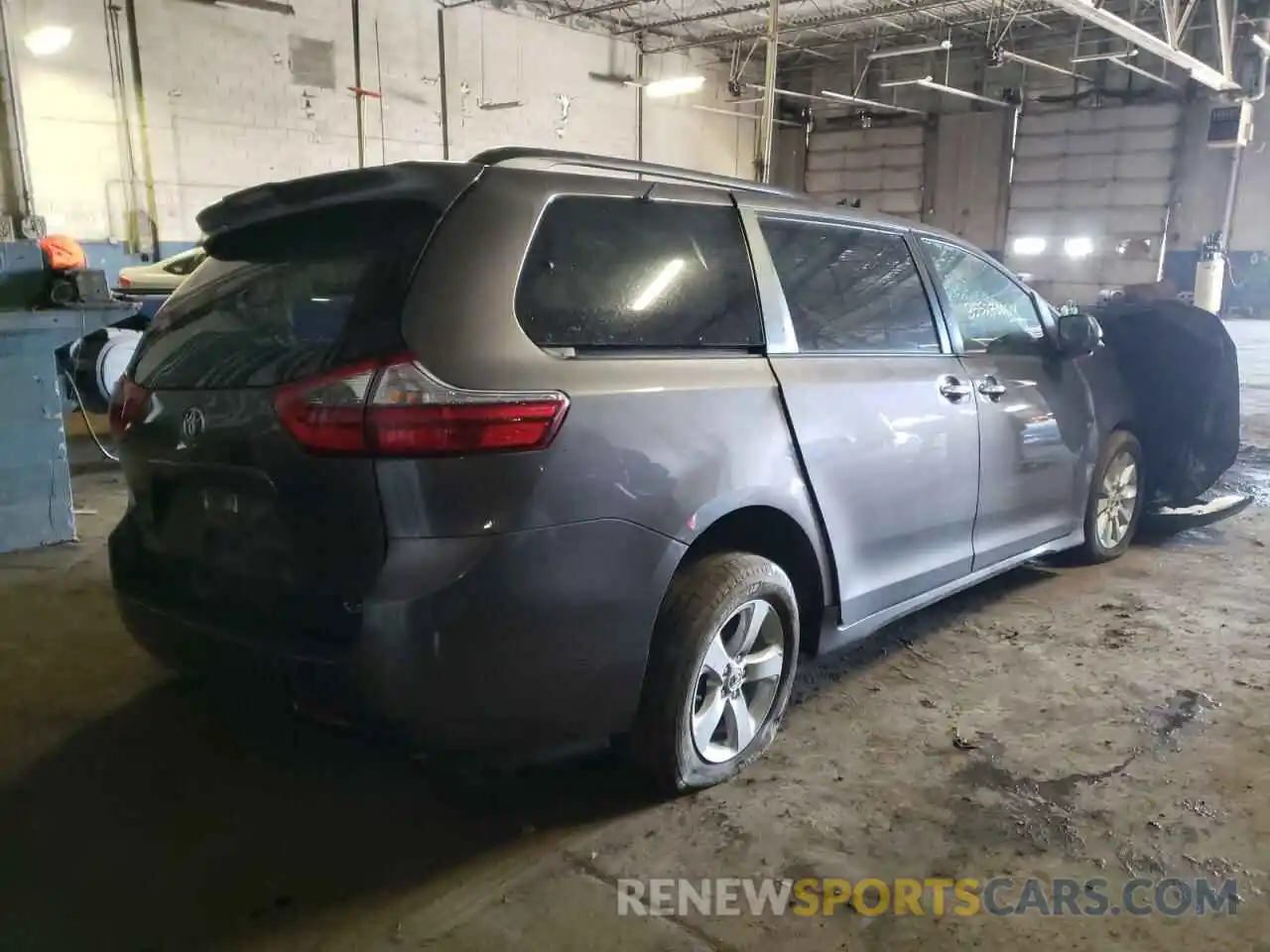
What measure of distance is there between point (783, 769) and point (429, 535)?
4.30 feet

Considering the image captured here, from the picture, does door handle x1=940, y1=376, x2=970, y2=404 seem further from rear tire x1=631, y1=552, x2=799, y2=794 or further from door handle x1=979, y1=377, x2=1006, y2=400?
rear tire x1=631, y1=552, x2=799, y2=794

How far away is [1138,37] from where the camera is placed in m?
11.3

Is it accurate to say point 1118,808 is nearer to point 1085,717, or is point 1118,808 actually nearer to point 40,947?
point 1085,717

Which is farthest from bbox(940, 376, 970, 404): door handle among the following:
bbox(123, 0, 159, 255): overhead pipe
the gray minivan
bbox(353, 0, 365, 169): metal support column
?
bbox(353, 0, 365, 169): metal support column

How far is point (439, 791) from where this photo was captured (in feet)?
7.93

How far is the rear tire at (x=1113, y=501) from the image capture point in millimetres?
4207

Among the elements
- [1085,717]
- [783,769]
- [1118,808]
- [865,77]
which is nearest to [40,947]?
[783,769]

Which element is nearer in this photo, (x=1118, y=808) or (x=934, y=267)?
(x=1118, y=808)

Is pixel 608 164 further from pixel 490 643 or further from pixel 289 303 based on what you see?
pixel 490 643

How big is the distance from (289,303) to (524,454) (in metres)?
0.70

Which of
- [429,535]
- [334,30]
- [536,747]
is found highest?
[334,30]

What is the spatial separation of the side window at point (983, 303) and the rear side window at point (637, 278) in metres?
1.15

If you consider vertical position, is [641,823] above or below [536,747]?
below

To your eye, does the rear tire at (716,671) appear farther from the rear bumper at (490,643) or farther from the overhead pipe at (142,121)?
the overhead pipe at (142,121)
